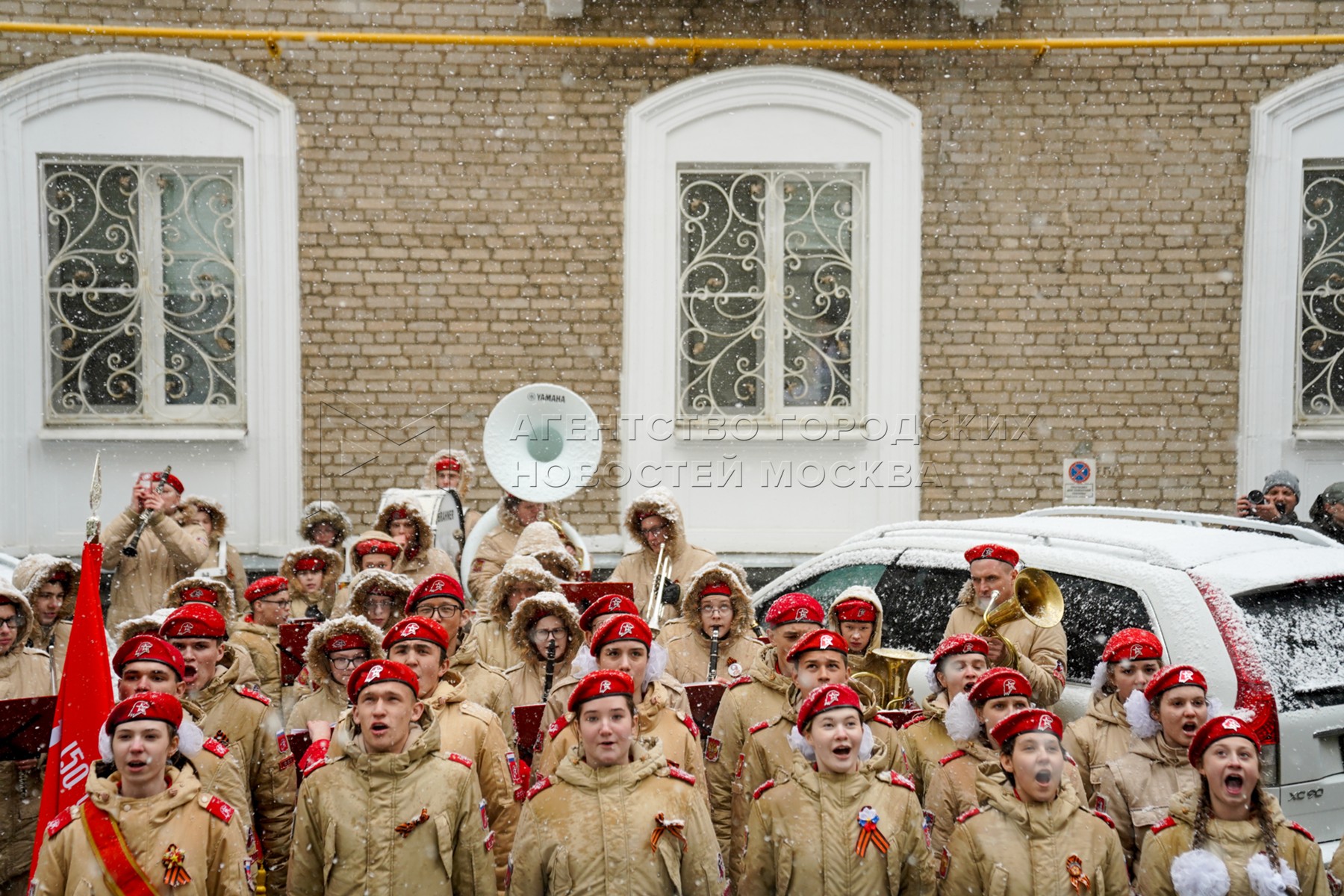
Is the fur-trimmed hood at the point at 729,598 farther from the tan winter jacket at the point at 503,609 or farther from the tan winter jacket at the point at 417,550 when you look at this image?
the tan winter jacket at the point at 417,550

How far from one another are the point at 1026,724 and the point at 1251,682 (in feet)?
3.51

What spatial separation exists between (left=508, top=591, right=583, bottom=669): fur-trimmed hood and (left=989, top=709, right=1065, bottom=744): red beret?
2.09 meters

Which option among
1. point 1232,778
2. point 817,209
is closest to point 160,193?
point 817,209

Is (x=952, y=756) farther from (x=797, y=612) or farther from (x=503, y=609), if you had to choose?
(x=503, y=609)

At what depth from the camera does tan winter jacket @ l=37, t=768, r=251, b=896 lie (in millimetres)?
3553

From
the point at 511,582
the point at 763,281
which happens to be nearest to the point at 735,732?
the point at 511,582

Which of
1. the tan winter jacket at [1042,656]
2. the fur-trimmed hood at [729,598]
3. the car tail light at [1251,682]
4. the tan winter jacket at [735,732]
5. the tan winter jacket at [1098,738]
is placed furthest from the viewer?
the fur-trimmed hood at [729,598]

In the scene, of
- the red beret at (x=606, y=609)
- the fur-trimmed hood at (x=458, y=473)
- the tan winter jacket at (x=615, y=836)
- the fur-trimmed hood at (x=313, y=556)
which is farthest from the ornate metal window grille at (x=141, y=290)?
the tan winter jacket at (x=615, y=836)

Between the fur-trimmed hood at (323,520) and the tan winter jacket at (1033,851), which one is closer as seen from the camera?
the tan winter jacket at (1033,851)

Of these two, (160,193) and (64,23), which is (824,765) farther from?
(64,23)

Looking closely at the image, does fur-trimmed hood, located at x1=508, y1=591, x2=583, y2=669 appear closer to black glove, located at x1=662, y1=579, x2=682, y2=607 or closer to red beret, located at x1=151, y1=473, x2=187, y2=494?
black glove, located at x1=662, y1=579, x2=682, y2=607

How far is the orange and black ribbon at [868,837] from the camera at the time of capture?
3748mm

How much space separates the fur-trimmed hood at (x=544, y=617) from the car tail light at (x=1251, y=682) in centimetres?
258

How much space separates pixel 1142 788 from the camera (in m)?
4.12
